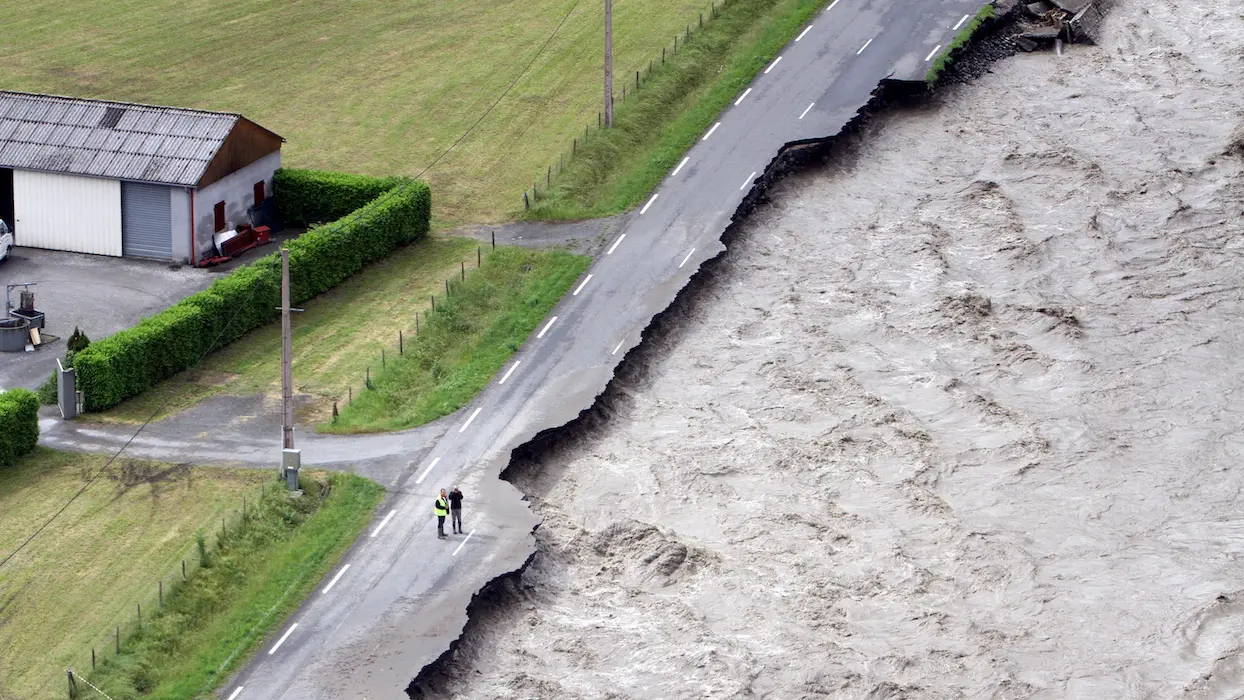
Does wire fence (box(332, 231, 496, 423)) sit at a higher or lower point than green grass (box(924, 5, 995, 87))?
lower

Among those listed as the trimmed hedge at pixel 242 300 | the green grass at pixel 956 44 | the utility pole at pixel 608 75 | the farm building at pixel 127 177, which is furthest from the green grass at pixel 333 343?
the green grass at pixel 956 44

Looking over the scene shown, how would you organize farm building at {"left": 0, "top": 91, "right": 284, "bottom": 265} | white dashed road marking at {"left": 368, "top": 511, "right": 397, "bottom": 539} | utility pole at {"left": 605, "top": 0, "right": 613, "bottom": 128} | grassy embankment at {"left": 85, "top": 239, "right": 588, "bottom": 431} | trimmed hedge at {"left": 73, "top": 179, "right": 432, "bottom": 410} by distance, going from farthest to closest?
utility pole at {"left": 605, "top": 0, "right": 613, "bottom": 128}
farm building at {"left": 0, "top": 91, "right": 284, "bottom": 265}
grassy embankment at {"left": 85, "top": 239, "right": 588, "bottom": 431}
trimmed hedge at {"left": 73, "top": 179, "right": 432, "bottom": 410}
white dashed road marking at {"left": 368, "top": 511, "right": 397, "bottom": 539}

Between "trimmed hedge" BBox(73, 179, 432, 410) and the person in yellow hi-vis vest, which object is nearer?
the person in yellow hi-vis vest

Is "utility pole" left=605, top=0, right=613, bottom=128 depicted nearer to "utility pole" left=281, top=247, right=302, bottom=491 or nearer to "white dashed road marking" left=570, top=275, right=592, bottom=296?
"white dashed road marking" left=570, top=275, right=592, bottom=296

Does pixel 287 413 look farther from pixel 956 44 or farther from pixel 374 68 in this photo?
pixel 956 44

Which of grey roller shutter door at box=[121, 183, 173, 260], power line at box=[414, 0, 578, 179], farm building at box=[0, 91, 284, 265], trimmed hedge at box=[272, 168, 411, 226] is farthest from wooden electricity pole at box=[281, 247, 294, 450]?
power line at box=[414, 0, 578, 179]

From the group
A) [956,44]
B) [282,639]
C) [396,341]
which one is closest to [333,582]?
[282,639]

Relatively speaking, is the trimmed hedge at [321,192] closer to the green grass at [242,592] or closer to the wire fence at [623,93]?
the wire fence at [623,93]

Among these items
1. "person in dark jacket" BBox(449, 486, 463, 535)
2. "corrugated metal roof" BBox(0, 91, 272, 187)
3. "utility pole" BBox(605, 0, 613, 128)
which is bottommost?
"person in dark jacket" BBox(449, 486, 463, 535)
